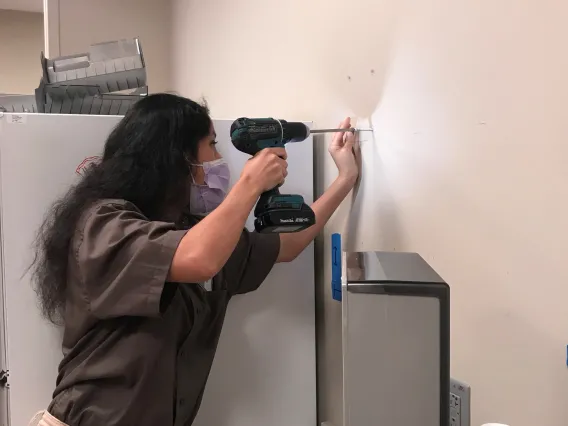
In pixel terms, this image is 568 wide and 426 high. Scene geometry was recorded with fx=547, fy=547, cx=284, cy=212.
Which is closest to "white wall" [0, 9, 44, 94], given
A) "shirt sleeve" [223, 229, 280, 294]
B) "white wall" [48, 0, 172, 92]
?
"white wall" [48, 0, 172, 92]

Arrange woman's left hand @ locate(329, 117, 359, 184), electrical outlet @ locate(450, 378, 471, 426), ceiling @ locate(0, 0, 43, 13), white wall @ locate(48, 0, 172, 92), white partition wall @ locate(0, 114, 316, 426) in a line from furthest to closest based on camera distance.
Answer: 1. ceiling @ locate(0, 0, 43, 13)
2. white wall @ locate(48, 0, 172, 92)
3. woman's left hand @ locate(329, 117, 359, 184)
4. white partition wall @ locate(0, 114, 316, 426)
5. electrical outlet @ locate(450, 378, 471, 426)

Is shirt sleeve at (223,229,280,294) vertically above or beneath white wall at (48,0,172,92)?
beneath

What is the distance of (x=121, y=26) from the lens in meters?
3.34

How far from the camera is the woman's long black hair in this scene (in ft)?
4.06

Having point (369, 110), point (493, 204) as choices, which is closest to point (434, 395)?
point (493, 204)

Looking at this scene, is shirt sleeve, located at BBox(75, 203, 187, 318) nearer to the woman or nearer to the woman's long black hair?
the woman

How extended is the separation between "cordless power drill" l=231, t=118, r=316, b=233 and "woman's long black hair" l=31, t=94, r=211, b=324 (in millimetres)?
136

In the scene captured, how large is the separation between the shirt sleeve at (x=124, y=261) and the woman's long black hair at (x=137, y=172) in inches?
4.1

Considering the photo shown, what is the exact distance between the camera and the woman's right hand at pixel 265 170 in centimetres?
118

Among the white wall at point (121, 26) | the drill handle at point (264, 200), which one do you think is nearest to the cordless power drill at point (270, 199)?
the drill handle at point (264, 200)

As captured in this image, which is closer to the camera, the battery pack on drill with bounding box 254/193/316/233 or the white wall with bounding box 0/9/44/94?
the battery pack on drill with bounding box 254/193/316/233

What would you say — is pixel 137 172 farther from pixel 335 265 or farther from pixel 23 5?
pixel 23 5

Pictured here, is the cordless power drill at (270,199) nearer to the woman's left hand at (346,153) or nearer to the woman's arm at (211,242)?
the woman's arm at (211,242)

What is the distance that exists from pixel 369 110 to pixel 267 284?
1.90ft
